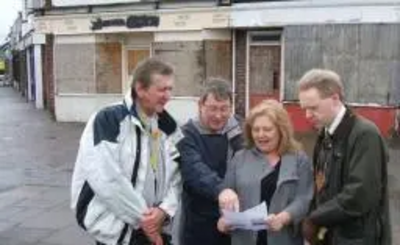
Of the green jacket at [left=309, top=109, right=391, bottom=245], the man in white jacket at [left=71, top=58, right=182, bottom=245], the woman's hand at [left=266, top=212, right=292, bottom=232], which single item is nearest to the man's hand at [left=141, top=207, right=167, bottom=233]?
the man in white jacket at [left=71, top=58, right=182, bottom=245]

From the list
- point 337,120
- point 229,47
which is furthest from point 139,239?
point 229,47

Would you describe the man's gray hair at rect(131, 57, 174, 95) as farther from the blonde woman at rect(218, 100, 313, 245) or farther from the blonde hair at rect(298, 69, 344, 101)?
the blonde hair at rect(298, 69, 344, 101)

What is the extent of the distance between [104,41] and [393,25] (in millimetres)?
8847

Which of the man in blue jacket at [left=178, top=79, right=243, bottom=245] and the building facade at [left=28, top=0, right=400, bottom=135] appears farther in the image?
the building facade at [left=28, top=0, right=400, bottom=135]

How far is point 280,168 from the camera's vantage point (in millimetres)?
3826

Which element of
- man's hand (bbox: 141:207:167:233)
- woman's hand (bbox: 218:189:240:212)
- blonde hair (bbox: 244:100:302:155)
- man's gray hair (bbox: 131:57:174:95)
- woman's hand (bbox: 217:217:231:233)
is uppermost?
man's gray hair (bbox: 131:57:174:95)

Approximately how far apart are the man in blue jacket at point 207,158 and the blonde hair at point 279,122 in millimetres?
274

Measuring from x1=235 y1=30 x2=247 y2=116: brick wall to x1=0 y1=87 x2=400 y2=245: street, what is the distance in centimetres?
439

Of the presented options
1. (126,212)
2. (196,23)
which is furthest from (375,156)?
(196,23)

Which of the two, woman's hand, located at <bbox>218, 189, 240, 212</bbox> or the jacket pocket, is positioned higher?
woman's hand, located at <bbox>218, 189, 240, 212</bbox>

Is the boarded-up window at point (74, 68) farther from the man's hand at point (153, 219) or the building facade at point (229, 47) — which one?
the man's hand at point (153, 219)

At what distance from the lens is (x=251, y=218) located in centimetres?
374

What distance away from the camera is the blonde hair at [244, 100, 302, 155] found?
382 cm

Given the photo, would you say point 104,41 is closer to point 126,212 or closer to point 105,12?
point 105,12
